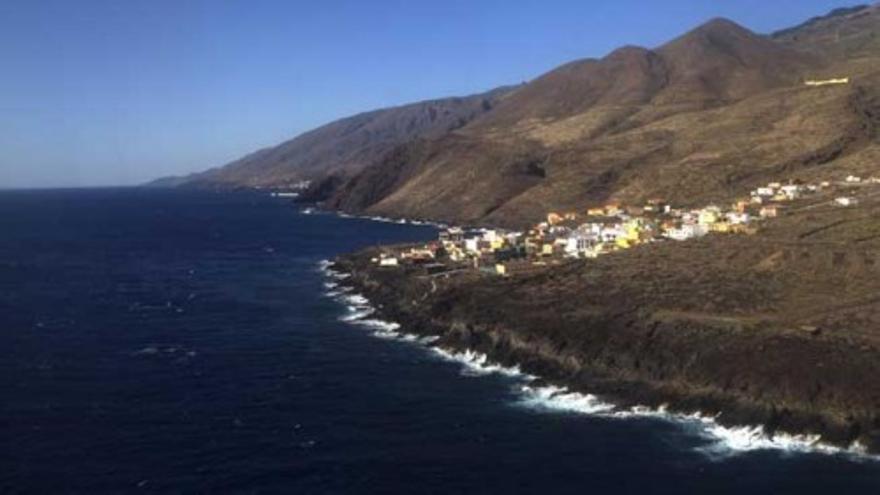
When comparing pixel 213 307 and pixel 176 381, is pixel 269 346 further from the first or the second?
pixel 213 307

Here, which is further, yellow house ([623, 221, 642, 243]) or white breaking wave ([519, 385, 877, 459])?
yellow house ([623, 221, 642, 243])

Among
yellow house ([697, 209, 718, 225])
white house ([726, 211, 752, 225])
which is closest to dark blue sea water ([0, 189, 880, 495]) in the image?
yellow house ([697, 209, 718, 225])

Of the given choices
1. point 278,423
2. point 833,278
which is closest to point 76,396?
point 278,423

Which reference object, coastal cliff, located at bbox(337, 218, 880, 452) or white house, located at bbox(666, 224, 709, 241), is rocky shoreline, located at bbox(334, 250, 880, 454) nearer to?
coastal cliff, located at bbox(337, 218, 880, 452)

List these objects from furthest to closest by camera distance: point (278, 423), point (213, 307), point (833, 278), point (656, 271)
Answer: point (213, 307)
point (656, 271)
point (833, 278)
point (278, 423)

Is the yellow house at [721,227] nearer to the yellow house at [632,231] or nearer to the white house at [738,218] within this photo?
the white house at [738,218]

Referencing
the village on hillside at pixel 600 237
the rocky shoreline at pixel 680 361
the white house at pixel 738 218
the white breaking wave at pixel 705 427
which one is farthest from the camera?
the white house at pixel 738 218

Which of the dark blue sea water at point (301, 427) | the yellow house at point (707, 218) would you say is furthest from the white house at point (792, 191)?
the dark blue sea water at point (301, 427)
